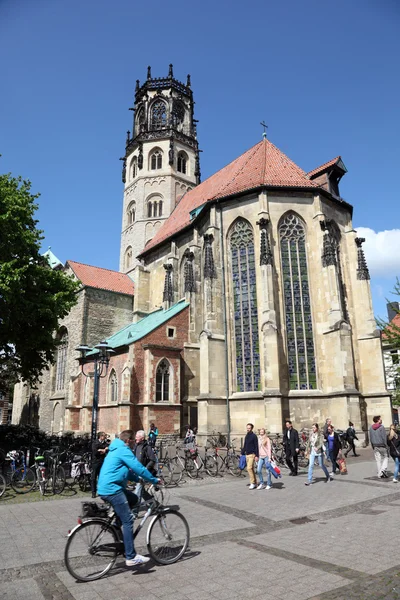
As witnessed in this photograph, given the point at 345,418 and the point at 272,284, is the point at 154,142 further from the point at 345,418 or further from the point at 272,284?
the point at 345,418

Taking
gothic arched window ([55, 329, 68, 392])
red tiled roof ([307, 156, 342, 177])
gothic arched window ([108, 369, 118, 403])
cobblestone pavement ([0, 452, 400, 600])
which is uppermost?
red tiled roof ([307, 156, 342, 177])

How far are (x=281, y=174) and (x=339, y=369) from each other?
12067 millimetres

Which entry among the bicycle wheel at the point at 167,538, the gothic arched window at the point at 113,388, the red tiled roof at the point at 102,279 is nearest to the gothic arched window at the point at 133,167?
the red tiled roof at the point at 102,279

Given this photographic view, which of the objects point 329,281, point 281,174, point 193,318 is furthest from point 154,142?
point 329,281

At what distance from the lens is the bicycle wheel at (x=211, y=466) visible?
13.2m

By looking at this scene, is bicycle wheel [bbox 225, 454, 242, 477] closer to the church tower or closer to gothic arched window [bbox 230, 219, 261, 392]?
gothic arched window [bbox 230, 219, 261, 392]

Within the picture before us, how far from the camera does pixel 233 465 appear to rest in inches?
547

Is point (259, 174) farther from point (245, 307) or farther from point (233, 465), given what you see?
point (233, 465)

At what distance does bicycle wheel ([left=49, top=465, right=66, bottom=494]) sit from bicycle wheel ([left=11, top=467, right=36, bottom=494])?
0.69 meters

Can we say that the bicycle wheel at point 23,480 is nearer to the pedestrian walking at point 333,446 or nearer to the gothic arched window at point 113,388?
the pedestrian walking at point 333,446

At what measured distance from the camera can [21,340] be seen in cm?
1708

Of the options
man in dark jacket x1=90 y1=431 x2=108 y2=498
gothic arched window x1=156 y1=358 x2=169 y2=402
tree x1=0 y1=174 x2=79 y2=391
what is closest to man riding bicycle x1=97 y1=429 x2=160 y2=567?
man in dark jacket x1=90 y1=431 x2=108 y2=498

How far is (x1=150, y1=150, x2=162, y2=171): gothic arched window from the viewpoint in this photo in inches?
1687

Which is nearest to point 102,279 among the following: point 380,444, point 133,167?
point 133,167
